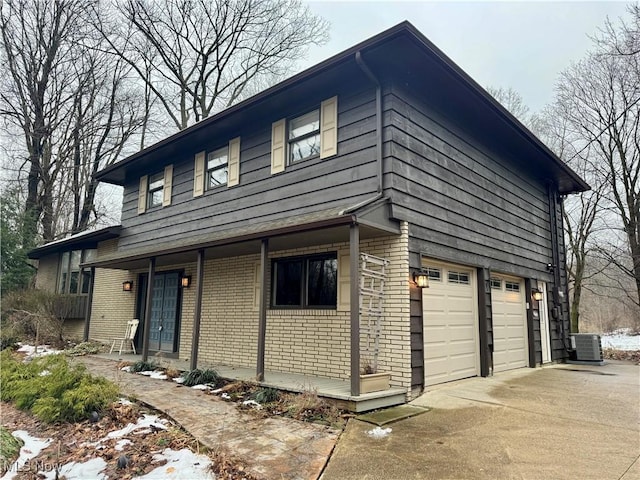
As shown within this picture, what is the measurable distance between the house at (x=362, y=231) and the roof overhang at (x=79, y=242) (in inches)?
62.2

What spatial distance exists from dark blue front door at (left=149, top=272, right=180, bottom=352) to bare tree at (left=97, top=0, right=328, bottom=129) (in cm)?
1021

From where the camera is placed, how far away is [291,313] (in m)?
6.92

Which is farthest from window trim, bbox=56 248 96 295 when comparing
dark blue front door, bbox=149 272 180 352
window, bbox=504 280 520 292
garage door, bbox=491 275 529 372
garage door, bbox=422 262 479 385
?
window, bbox=504 280 520 292

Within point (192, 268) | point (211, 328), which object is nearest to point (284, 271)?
point (211, 328)

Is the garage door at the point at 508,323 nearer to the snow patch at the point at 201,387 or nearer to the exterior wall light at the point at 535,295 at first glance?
the exterior wall light at the point at 535,295

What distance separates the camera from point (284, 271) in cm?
728

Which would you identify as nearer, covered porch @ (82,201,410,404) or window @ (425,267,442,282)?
covered porch @ (82,201,410,404)

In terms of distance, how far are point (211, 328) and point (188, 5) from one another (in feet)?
46.1

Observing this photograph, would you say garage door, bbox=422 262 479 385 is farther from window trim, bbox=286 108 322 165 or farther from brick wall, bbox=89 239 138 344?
brick wall, bbox=89 239 138 344

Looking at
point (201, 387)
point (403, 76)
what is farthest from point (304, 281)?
point (403, 76)

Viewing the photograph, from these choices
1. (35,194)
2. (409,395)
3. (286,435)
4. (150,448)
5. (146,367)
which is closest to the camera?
(150,448)

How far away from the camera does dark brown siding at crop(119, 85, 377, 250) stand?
6105 millimetres

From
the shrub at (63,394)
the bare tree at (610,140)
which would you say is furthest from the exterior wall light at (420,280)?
the bare tree at (610,140)

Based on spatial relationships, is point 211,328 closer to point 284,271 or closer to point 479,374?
point 284,271
